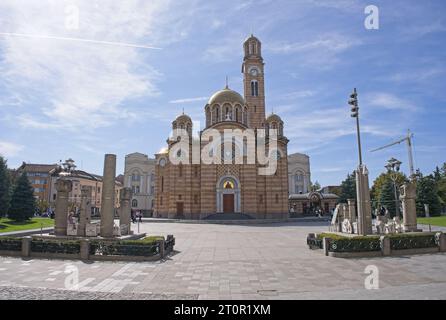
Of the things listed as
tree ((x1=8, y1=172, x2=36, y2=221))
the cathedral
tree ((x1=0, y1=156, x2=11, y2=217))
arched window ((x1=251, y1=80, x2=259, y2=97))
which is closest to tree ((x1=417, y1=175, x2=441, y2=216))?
the cathedral

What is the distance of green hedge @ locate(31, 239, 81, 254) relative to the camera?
1255 centimetres

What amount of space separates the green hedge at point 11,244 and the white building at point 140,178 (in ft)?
183

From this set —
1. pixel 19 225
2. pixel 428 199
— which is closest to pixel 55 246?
pixel 19 225

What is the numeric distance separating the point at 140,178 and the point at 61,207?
54.3 m

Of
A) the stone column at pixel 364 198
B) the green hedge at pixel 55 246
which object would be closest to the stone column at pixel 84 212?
the green hedge at pixel 55 246

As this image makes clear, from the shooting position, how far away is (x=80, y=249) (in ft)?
40.9

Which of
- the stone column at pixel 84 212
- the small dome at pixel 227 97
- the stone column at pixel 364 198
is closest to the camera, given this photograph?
the stone column at pixel 364 198

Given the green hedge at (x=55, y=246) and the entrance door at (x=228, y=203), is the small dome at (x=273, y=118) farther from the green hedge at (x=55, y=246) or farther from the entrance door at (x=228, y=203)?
the green hedge at (x=55, y=246)

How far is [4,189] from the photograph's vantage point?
32188 mm

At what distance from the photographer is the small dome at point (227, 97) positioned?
4506cm

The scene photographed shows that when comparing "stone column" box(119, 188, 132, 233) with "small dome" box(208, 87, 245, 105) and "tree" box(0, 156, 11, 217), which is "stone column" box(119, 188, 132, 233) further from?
"small dome" box(208, 87, 245, 105)

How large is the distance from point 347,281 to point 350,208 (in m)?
13.5
